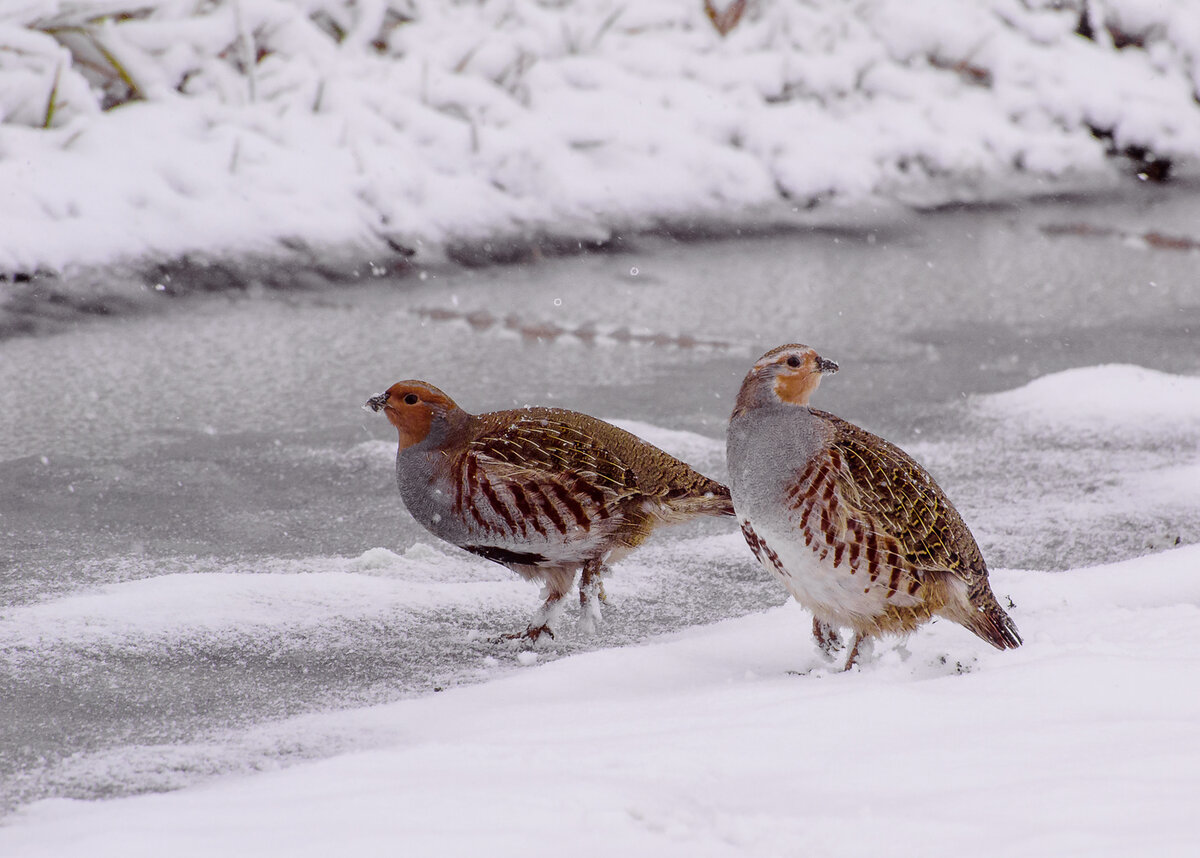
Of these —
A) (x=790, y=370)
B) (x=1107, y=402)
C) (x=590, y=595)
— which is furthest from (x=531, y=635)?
(x=1107, y=402)

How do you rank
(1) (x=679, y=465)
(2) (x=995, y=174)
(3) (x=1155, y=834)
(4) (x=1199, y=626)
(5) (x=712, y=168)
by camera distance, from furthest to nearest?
(2) (x=995, y=174) → (5) (x=712, y=168) → (1) (x=679, y=465) → (4) (x=1199, y=626) → (3) (x=1155, y=834)

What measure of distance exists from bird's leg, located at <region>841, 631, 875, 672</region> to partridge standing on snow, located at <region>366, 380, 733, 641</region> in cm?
66

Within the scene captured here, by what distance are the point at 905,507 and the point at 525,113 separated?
462 centimetres

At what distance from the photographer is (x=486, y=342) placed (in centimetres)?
539

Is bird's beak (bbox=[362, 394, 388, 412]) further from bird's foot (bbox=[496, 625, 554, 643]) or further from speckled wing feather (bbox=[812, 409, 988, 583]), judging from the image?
speckled wing feather (bbox=[812, 409, 988, 583])

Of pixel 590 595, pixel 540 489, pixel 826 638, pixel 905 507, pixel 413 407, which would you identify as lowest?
pixel 590 595

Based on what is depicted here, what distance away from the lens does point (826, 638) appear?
312 centimetres

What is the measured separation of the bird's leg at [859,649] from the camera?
3008 millimetres

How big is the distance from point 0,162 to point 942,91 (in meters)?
5.21

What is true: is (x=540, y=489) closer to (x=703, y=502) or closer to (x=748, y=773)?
(x=703, y=502)

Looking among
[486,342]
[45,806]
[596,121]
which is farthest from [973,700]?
[596,121]

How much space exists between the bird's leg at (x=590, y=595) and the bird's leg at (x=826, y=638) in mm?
561

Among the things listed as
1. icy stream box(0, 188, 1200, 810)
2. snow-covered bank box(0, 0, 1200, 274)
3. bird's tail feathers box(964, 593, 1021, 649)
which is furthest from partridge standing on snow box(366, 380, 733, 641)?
snow-covered bank box(0, 0, 1200, 274)

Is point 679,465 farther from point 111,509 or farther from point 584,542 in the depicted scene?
point 111,509
